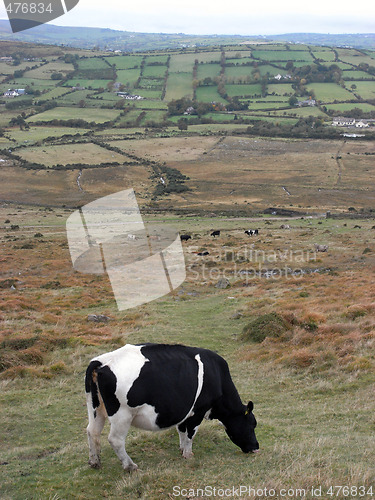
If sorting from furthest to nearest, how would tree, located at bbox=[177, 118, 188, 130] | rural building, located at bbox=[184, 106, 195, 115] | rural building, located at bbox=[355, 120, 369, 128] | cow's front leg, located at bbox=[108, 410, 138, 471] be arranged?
rural building, located at bbox=[184, 106, 195, 115], tree, located at bbox=[177, 118, 188, 130], rural building, located at bbox=[355, 120, 369, 128], cow's front leg, located at bbox=[108, 410, 138, 471]

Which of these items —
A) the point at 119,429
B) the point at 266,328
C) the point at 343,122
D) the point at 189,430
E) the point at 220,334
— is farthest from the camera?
the point at 343,122

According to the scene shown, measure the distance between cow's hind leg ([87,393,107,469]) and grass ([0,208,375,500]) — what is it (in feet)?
0.79

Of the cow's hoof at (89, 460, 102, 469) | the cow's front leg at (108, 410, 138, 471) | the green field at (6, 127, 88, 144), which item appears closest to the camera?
the cow's front leg at (108, 410, 138, 471)

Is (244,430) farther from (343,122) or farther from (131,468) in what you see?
(343,122)

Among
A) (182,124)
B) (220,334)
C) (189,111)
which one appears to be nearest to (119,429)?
(220,334)

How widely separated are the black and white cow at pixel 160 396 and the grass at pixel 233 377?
0.54 meters

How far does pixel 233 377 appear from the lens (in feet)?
48.6

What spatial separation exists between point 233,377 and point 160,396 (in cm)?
684

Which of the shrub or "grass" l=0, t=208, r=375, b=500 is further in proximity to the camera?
the shrub

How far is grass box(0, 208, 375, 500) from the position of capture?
795 centimetres

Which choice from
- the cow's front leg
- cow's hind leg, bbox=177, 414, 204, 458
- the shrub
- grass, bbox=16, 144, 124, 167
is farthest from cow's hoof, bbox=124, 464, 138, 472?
grass, bbox=16, 144, 124, 167

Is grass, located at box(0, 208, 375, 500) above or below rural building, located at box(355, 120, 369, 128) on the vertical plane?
above

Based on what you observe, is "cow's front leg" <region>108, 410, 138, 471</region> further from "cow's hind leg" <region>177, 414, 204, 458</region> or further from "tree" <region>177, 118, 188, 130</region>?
"tree" <region>177, 118, 188, 130</region>

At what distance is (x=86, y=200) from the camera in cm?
8881
